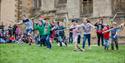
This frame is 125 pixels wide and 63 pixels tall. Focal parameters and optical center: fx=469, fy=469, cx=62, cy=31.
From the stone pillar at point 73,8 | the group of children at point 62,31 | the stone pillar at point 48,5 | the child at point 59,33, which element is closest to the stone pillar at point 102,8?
the stone pillar at point 73,8

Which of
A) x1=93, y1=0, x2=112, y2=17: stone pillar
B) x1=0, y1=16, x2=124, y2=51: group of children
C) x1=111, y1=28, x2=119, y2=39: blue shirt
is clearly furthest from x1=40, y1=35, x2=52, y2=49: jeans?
x1=93, y1=0, x2=112, y2=17: stone pillar

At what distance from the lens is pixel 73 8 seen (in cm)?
4256

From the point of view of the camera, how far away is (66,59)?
2052 cm

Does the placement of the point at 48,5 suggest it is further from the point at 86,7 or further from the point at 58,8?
the point at 86,7

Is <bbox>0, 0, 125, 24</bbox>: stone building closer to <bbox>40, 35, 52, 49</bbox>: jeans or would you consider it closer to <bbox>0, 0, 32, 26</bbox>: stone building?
<bbox>0, 0, 32, 26</bbox>: stone building

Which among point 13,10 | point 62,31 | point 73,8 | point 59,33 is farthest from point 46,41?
point 13,10

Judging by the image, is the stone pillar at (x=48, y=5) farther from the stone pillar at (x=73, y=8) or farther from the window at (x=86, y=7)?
the window at (x=86, y=7)

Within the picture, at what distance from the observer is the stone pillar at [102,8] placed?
39.8 meters

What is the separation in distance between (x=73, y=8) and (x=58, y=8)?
8.58 ft

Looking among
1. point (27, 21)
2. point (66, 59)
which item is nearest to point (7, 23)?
point (27, 21)

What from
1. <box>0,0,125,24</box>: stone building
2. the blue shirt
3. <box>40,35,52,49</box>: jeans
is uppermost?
<box>0,0,125,24</box>: stone building

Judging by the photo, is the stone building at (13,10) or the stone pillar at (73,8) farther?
the stone building at (13,10)

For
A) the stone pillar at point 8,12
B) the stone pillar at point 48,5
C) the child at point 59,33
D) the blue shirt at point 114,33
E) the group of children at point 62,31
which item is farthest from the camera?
the stone pillar at point 8,12

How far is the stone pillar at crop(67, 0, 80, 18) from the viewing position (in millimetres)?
42156
